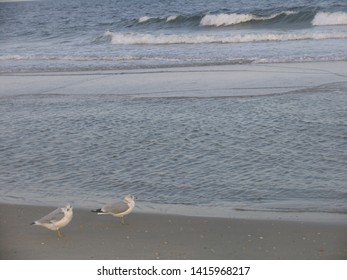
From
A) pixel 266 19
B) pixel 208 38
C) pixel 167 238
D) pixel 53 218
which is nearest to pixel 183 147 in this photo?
Result: pixel 167 238

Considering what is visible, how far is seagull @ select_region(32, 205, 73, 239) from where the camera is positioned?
21.3 feet

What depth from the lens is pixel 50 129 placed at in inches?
449

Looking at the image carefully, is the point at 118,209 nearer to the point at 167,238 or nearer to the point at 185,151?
the point at 167,238

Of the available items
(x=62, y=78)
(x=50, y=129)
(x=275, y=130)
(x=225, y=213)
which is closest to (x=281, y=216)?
(x=225, y=213)

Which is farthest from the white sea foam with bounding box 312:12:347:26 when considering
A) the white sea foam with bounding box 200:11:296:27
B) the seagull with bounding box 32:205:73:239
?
the seagull with bounding box 32:205:73:239

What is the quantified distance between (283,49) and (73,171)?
13.0 metres

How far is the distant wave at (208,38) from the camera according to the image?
78.7 ft

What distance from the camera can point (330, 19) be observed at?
2939 cm

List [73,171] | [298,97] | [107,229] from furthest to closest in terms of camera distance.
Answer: [298,97], [73,171], [107,229]

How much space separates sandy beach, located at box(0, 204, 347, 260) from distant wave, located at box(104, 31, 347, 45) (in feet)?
57.2

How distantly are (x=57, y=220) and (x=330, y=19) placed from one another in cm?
2437

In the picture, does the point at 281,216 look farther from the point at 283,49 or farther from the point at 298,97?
the point at 283,49

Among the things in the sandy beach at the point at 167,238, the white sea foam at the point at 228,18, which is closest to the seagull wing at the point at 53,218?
the sandy beach at the point at 167,238

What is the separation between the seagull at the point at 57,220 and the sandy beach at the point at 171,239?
0.11 metres
